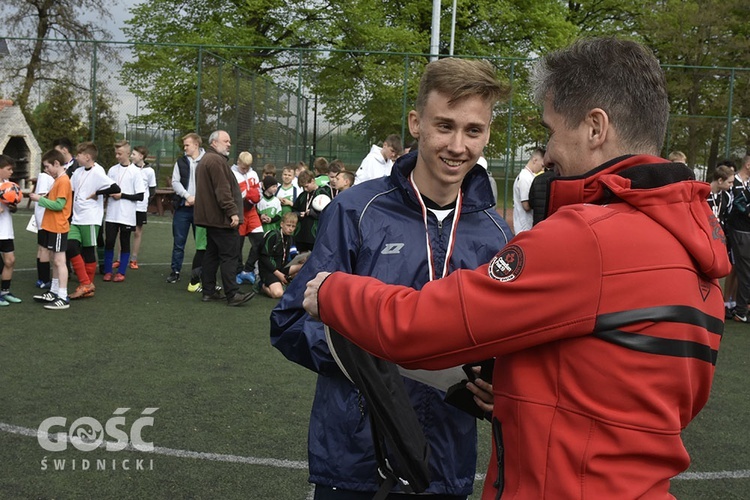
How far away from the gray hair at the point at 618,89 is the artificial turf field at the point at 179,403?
11.5 ft

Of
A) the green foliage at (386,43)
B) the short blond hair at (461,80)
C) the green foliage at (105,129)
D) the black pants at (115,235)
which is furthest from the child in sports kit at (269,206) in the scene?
the green foliage at (105,129)

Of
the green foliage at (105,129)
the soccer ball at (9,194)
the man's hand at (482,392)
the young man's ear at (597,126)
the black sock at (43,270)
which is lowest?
the black sock at (43,270)

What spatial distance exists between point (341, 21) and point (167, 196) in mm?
11601

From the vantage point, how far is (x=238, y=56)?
29188mm

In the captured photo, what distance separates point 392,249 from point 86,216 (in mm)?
8859

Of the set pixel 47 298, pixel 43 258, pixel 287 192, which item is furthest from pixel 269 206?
pixel 47 298

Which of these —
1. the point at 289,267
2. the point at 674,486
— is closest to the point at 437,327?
the point at 289,267

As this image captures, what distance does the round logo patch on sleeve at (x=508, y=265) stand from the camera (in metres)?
1.59

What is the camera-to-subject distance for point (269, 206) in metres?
12.9

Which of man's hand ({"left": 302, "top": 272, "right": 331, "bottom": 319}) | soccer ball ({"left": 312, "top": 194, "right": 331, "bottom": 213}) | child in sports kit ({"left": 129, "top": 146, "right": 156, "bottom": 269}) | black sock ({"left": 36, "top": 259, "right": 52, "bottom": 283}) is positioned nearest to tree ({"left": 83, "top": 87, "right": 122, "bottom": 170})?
child in sports kit ({"left": 129, "top": 146, "right": 156, "bottom": 269})

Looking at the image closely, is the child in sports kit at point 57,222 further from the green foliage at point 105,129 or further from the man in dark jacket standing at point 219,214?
the green foliage at point 105,129

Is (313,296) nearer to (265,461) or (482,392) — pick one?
(482,392)

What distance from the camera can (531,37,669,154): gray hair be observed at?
5.62ft

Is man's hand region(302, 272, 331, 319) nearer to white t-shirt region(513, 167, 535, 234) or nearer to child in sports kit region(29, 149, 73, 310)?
child in sports kit region(29, 149, 73, 310)
